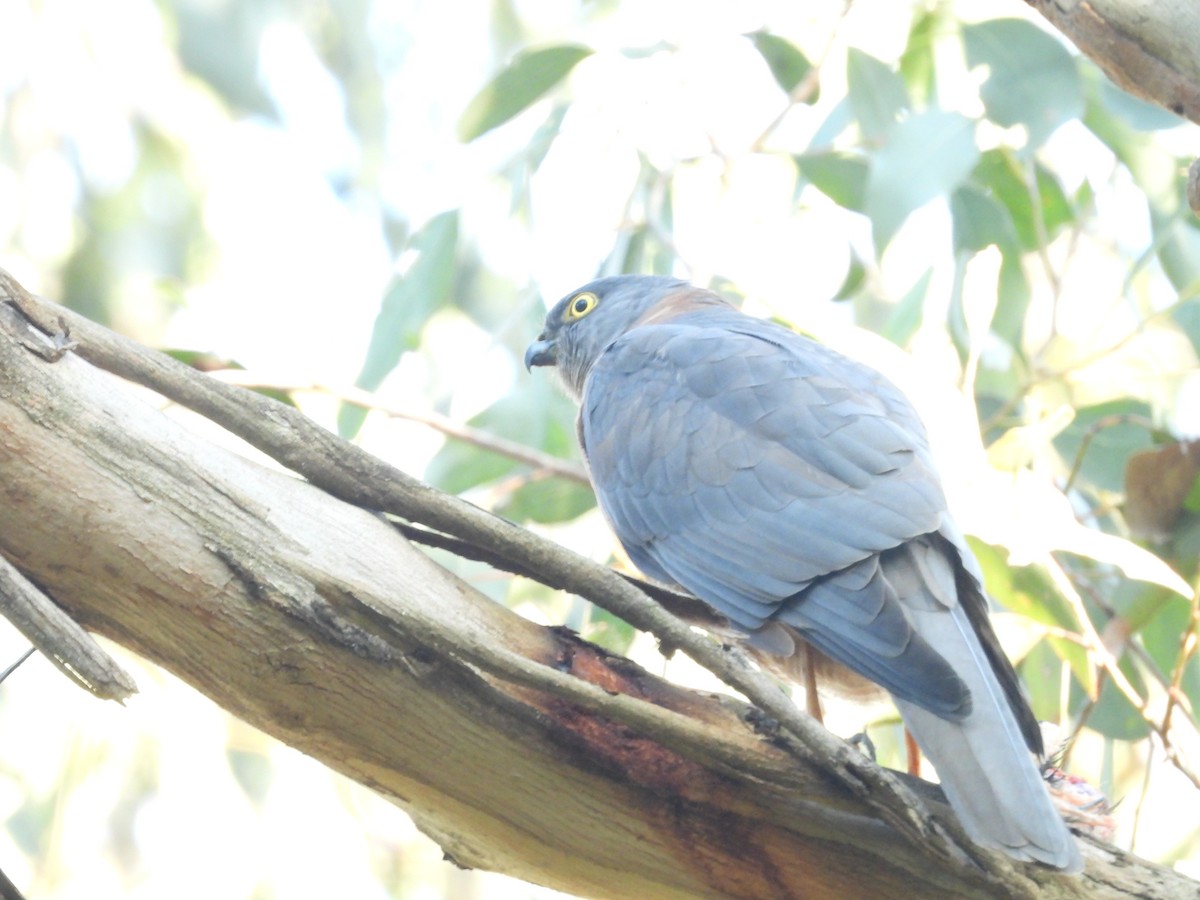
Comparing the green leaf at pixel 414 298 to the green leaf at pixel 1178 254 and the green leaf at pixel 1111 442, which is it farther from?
the green leaf at pixel 1178 254

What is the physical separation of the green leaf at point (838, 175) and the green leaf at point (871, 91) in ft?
0.43

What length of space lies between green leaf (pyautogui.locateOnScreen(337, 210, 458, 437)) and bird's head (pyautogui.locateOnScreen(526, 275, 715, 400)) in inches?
18.6

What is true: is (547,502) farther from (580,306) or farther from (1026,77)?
(1026,77)

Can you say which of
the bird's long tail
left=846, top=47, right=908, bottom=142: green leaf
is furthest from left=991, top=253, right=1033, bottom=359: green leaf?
the bird's long tail

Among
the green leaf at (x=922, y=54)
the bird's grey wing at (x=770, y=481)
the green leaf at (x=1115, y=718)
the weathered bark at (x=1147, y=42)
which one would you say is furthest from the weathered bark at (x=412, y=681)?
the green leaf at (x=922, y=54)

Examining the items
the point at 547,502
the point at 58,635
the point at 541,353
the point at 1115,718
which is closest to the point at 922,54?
the point at 541,353

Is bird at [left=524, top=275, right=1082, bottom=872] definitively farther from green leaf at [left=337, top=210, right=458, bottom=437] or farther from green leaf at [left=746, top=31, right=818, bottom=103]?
green leaf at [left=746, top=31, right=818, bottom=103]

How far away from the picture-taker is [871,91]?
18.3 feet

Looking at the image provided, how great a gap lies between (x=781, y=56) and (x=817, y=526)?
3026 mm

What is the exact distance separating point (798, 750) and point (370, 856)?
6009 mm

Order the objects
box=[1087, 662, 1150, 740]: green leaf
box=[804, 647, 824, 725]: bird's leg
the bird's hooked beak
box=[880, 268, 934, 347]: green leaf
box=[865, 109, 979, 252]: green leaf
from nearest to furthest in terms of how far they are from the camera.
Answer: box=[804, 647, 824, 725]: bird's leg
box=[1087, 662, 1150, 740]: green leaf
box=[865, 109, 979, 252]: green leaf
box=[880, 268, 934, 347]: green leaf
the bird's hooked beak

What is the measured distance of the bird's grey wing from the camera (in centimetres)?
286

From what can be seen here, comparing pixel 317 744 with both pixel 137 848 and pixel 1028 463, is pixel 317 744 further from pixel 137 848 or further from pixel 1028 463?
pixel 137 848

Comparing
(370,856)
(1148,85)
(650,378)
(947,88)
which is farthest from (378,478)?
(370,856)
